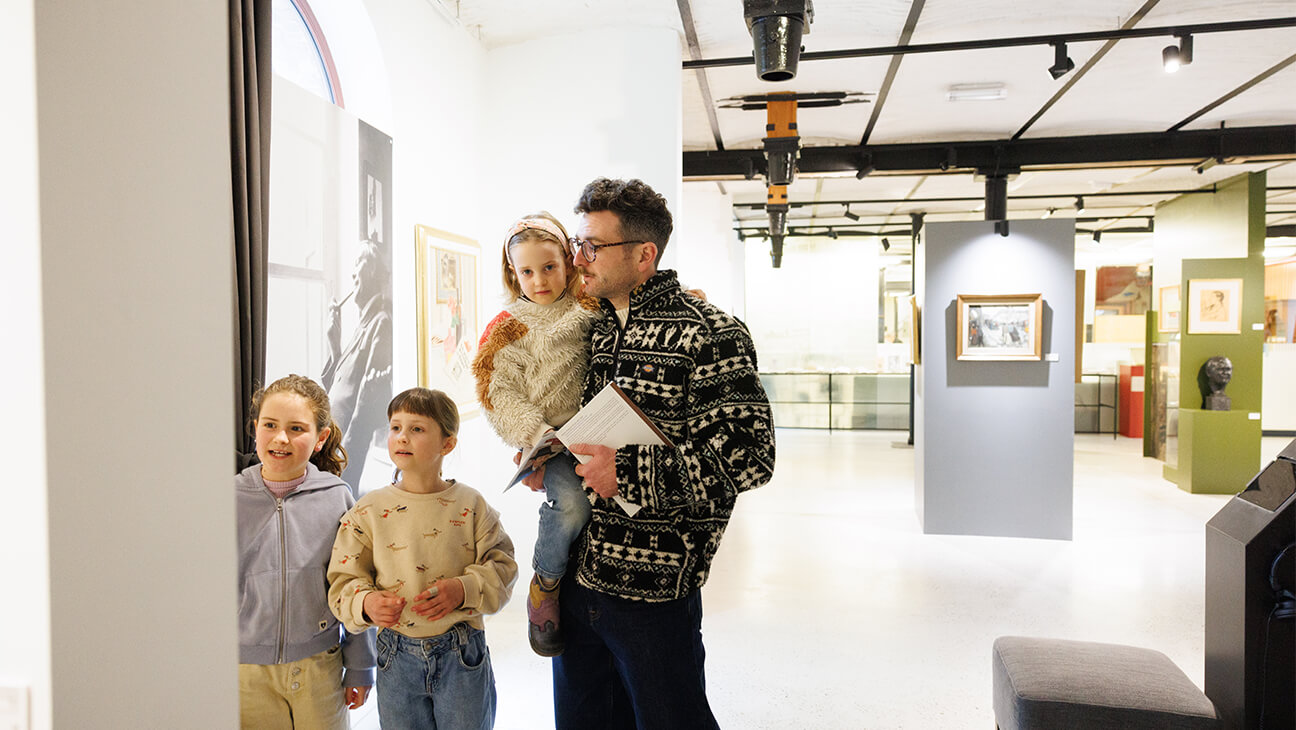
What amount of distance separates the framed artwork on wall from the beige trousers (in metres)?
1.77

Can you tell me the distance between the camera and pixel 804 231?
14359mm

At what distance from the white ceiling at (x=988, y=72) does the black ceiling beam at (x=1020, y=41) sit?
0.04m

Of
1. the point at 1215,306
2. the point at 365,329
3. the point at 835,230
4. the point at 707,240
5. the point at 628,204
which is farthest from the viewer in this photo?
the point at 835,230

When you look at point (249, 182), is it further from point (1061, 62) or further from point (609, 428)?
point (1061, 62)

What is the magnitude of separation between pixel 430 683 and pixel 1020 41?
5023mm

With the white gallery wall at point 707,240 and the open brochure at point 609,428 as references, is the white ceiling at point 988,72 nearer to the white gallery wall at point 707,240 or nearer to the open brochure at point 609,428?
the white gallery wall at point 707,240

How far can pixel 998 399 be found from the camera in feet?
22.2

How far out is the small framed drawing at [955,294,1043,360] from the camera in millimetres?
6590

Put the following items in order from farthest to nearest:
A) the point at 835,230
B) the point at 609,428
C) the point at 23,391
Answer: the point at 835,230 → the point at 609,428 → the point at 23,391

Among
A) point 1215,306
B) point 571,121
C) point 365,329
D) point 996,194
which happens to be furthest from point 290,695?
point 1215,306

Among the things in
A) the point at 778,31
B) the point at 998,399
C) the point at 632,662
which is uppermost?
the point at 778,31

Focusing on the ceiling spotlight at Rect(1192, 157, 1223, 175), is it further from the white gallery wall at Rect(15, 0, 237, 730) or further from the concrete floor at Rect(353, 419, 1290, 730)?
the white gallery wall at Rect(15, 0, 237, 730)

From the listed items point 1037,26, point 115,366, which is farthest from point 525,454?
point 1037,26

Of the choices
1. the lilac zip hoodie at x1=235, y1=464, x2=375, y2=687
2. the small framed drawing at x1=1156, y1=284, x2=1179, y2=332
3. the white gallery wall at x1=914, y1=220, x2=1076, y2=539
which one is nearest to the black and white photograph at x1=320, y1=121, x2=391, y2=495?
the lilac zip hoodie at x1=235, y1=464, x2=375, y2=687
